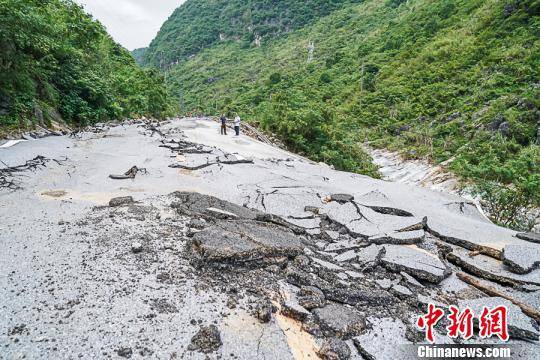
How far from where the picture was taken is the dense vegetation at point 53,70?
11.3 meters

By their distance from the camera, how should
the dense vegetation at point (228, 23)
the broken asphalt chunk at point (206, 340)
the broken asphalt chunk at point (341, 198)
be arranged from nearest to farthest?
the broken asphalt chunk at point (206, 340)
the broken asphalt chunk at point (341, 198)
the dense vegetation at point (228, 23)

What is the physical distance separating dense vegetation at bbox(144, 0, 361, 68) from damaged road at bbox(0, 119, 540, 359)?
309 feet

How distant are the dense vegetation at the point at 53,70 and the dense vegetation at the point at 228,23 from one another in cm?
7535

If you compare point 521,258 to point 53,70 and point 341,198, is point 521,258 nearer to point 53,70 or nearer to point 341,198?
point 341,198

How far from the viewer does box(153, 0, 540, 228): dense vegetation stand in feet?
53.5

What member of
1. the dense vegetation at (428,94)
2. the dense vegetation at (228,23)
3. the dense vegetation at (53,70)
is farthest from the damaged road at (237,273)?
the dense vegetation at (228,23)

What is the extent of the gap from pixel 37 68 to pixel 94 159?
9.44 metres

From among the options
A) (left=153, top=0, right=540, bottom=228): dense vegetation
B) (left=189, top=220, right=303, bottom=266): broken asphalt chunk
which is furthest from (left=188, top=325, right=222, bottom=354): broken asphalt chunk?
(left=153, top=0, right=540, bottom=228): dense vegetation

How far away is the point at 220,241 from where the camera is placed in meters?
3.93

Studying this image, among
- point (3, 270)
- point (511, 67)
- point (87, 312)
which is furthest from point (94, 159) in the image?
point (511, 67)

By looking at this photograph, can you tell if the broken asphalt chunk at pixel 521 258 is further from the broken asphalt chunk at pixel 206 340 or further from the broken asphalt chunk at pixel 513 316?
the broken asphalt chunk at pixel 206 340

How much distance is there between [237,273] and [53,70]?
1864cm

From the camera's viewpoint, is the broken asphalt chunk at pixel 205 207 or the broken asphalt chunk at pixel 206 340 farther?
the broken asphalt chunk at pixel 205 207

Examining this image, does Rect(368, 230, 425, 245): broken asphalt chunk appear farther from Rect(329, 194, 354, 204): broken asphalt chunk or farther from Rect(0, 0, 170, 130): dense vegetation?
Rect(0, 0, 170, 130): dense vegetation
